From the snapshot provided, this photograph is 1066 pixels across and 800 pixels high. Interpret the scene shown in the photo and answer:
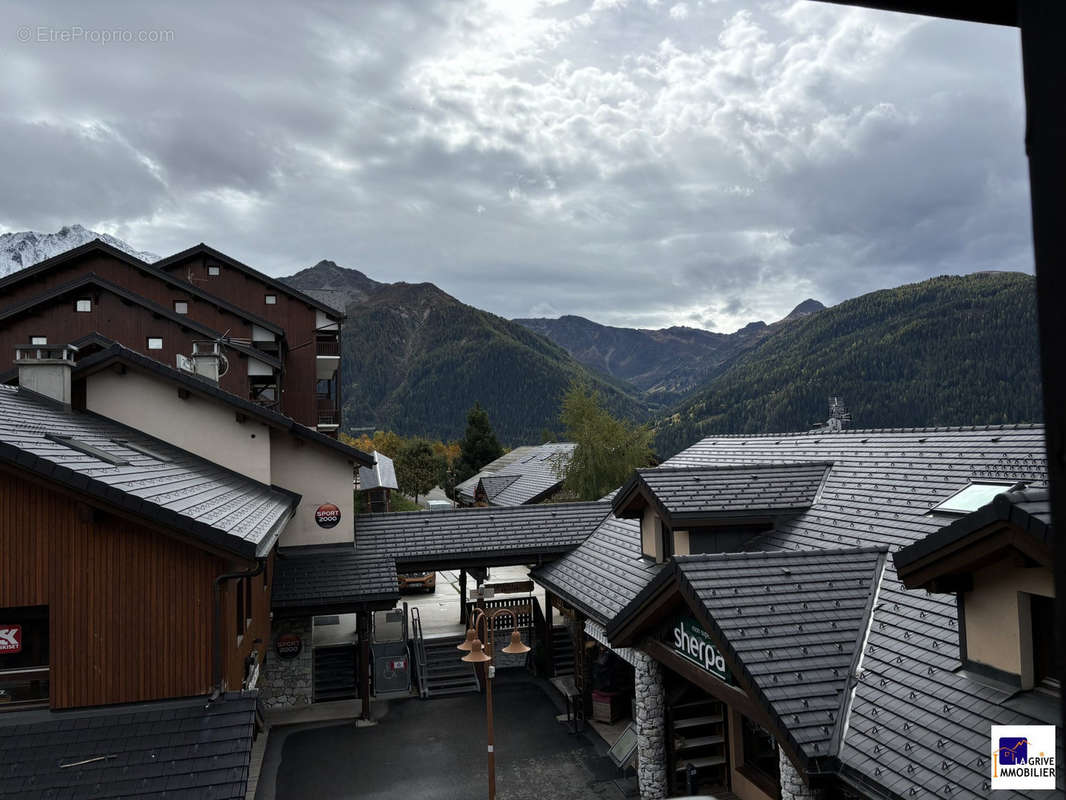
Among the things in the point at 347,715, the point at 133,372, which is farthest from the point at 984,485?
the point at 133,372

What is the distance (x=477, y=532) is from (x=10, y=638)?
46.4 feet

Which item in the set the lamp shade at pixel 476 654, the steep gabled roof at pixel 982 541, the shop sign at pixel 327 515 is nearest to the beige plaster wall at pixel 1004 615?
the steep gabled roof at pixel 982 541

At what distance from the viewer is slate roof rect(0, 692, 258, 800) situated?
905 centimetres

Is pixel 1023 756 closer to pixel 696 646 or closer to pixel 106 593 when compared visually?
pixel 696 646

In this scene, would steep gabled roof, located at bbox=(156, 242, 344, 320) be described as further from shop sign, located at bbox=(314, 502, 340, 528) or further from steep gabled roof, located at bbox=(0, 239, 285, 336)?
shop sign, located at bbox=(314, 502, 340, 528)

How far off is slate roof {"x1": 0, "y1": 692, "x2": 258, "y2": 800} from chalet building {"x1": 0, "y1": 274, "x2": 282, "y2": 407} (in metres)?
16.9

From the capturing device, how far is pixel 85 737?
9.84 meters

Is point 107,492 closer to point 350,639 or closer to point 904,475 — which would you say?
point 904,475

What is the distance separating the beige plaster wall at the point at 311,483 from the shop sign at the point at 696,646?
1193 cm

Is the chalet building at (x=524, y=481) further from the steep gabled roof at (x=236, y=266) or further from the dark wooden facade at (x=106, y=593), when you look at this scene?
the dark wooden facade at (x=106, y=593)

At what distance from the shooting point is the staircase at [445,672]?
2120 cm

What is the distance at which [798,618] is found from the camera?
10805mm

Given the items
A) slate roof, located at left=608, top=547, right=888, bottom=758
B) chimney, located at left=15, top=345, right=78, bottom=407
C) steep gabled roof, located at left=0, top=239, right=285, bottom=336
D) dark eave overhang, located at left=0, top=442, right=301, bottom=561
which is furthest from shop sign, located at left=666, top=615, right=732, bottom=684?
steep gabled roof, located at left=0, top=239, right=285, bottom=336

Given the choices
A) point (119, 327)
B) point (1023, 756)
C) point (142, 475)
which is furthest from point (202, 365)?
point (1023, 756)
